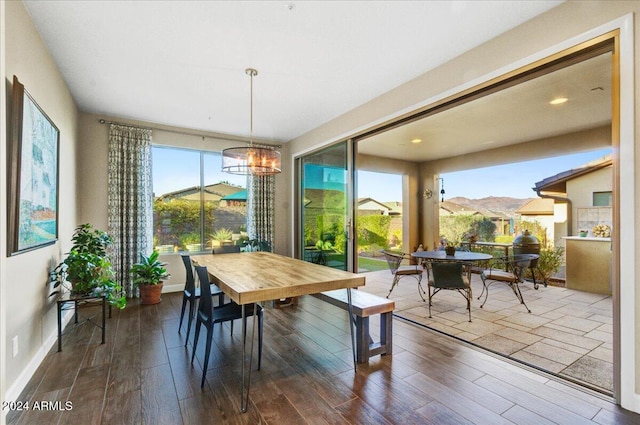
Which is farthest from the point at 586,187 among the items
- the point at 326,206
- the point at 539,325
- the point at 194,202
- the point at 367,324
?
the point at 194,202

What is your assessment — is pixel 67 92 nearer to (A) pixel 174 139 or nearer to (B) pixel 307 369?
(A) pixel 174 139

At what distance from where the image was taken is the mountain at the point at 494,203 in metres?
6.58

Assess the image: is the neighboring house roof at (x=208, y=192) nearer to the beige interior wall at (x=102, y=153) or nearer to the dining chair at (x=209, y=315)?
the beige interior wall at (x=102, y=153)

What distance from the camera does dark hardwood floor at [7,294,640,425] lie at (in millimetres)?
1883

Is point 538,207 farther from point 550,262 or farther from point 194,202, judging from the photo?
point 194,202

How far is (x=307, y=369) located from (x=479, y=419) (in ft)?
4.06

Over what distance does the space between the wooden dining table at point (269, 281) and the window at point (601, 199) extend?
5.50m

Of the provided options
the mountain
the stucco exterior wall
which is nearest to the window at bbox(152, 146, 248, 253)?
the mountain

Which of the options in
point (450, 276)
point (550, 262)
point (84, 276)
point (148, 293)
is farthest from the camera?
point (550, 262)

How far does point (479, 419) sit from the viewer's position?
1848mm

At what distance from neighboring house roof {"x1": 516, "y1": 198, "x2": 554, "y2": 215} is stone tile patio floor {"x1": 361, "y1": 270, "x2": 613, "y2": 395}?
161 centimetres

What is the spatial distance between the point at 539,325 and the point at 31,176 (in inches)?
204

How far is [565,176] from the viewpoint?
5.58 metres

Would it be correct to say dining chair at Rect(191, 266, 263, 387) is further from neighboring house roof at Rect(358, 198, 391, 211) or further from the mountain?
the mountain
